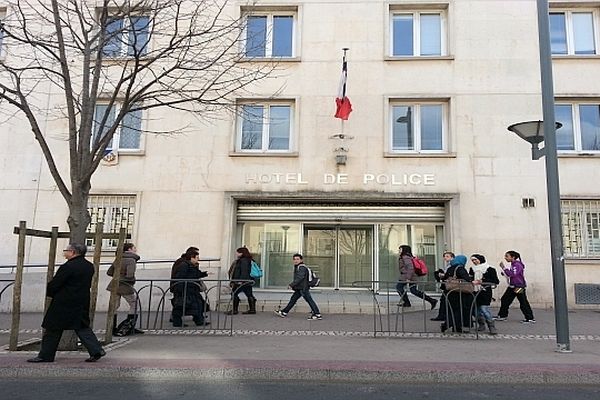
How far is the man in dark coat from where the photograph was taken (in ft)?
22.4

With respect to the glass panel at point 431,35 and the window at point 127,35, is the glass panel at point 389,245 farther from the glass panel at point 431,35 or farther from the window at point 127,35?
the window at point 127,35

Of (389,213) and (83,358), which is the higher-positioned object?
(389,213)

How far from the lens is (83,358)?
282 inches

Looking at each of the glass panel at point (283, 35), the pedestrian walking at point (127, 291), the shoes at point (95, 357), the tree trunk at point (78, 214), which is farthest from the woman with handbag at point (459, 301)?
the glass panel at point (283, 35)

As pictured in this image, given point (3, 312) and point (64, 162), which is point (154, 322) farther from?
point (64, 162)

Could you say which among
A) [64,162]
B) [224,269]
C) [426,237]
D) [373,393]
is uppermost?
[64,162]

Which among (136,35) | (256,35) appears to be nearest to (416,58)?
(256,35)

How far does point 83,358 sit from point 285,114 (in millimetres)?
9234

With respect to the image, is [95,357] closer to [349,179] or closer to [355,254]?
[349,179]

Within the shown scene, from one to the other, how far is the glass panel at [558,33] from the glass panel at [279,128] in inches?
311

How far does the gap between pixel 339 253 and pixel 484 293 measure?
570 cm

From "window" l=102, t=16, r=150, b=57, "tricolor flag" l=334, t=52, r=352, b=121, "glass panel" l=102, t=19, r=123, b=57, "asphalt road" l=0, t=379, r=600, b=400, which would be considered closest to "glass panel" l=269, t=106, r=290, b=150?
"tricolor flag" l=334, t=52, r=352, b=121

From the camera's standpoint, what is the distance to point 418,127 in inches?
562

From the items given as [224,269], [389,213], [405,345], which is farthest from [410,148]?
[405,345]
